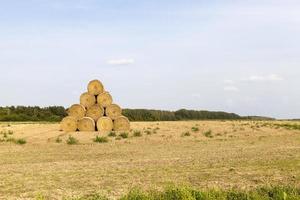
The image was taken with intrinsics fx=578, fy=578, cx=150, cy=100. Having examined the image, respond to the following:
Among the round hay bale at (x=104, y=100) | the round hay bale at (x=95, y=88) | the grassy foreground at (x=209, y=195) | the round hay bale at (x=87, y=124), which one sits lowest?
the grassy foreground at (x=209, y=195)

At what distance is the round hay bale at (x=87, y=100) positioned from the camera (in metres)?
25.2

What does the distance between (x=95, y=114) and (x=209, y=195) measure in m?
17.6

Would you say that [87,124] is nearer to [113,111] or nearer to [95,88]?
[113,111]

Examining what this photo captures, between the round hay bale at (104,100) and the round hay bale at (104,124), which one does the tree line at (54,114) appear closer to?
the round hay bale at (104,100)

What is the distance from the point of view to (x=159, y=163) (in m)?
12.2

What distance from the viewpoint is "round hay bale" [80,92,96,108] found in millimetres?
25234

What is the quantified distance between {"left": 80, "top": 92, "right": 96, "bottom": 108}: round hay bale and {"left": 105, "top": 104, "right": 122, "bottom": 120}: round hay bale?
749 mm

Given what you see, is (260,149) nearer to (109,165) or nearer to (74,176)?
(109,165)

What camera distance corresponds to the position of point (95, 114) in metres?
24.9

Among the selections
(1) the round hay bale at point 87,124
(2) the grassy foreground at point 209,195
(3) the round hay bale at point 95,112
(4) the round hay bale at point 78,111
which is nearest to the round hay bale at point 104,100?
(3) the round hay bale at point 95,112

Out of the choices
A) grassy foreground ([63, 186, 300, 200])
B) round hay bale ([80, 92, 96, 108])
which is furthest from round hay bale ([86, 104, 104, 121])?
grassy foreground ([63, 186, 300, 200])

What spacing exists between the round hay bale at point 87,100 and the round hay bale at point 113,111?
→ 0.75 m

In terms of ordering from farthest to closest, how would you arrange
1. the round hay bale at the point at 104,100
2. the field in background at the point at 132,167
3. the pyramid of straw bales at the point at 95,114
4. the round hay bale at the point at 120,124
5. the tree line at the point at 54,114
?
the tree line at the point at 54,114 < the round hay bale at the point at 104,100 < the round hay bale at the point at 120,124 < the pyramid of straw bales at the point at 95,114 < the field in background at the point at 132,167

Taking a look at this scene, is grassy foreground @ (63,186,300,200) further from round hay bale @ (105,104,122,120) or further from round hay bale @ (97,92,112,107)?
round hay bale @ (97,92,112,107)
